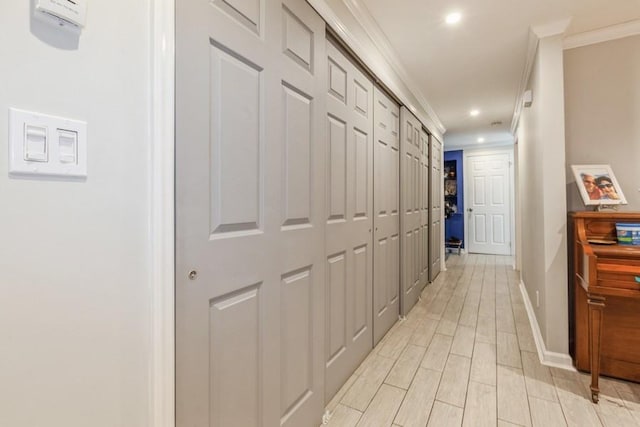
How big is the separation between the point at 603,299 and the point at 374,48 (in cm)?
220

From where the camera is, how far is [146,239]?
0.77 metres

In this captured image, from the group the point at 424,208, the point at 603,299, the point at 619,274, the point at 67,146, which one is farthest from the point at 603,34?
the point at 67,146

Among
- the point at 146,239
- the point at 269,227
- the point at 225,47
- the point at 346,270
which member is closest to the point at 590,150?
the point at 346,270

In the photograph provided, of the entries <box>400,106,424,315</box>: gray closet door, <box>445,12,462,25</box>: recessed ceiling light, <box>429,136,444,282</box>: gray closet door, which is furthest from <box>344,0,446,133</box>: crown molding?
<box>429,136,444,282</box>: gray closet door

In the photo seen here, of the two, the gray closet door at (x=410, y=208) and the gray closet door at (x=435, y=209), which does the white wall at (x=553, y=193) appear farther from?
the gray closet door at (x=435, y=209)

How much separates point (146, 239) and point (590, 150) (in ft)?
9.60

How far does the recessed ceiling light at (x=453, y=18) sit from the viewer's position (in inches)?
82.3

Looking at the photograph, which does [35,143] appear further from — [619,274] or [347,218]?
[619,274]

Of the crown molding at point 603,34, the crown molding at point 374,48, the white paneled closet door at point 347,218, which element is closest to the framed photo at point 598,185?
the crown molding at point 603,34

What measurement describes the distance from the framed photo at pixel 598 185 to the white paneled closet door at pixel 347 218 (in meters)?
1.43

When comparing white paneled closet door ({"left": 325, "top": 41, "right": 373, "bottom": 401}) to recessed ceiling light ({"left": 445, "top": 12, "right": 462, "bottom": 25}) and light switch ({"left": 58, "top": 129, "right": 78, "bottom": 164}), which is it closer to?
recessed ceiling light ({"left": 445, "top": 12, "right": 462, "bottom": 25})

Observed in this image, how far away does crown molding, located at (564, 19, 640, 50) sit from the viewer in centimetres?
212

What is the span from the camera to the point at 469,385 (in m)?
1.89

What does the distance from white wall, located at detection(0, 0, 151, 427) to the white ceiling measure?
175 cm
